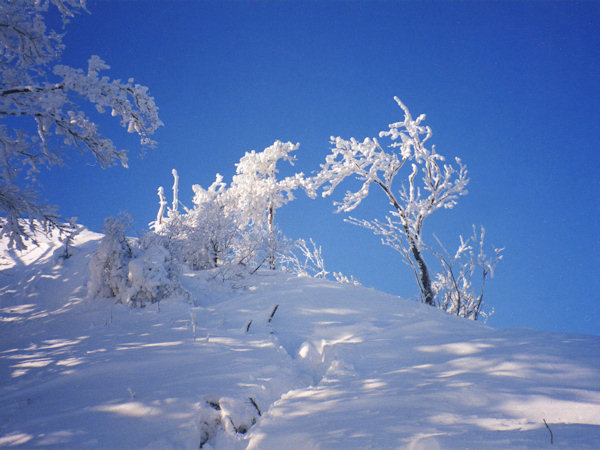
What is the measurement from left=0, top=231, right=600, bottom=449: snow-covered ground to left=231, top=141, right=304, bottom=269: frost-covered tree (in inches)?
364

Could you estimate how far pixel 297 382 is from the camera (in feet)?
10.4

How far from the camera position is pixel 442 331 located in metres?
4.27

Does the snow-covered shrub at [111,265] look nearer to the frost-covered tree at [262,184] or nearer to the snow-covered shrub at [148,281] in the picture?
the snow-covered shrub at [148,281]

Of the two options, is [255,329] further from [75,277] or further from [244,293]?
[75,277]

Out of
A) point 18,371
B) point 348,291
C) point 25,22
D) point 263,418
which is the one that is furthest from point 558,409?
point 25,22

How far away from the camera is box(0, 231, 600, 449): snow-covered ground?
1803mm

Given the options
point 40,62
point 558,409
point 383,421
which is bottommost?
point 383,421

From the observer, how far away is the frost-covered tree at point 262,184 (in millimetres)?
14258

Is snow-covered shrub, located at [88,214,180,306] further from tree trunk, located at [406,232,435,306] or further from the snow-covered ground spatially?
tree trunk, located at [406,232,435,306]

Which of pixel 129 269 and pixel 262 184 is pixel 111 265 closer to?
pixel 129 269

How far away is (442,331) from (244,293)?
462 cm

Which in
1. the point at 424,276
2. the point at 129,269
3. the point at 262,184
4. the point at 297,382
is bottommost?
the point at 297,382

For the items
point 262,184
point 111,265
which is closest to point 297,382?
point 111,265

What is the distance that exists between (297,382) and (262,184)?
39.2 ft
